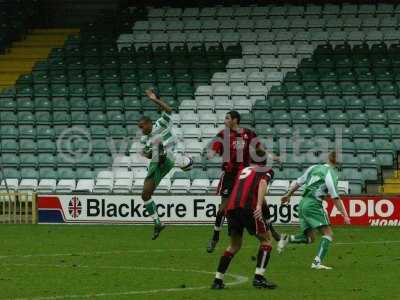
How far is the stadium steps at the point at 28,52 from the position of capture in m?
40.6

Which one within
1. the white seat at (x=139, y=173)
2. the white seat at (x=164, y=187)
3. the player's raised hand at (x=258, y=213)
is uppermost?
the white seat at (x=139, y=173)

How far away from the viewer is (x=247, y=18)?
1604 inches

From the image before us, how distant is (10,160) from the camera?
1401 inches

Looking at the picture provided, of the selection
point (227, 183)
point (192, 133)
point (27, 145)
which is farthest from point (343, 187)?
point (227, 183)

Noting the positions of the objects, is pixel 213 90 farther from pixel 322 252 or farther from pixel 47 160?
pixel 322 252

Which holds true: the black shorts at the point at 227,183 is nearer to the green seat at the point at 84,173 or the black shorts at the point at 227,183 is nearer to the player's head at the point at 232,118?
the player's head at the point at 232,118

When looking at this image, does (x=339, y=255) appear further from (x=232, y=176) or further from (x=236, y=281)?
(x=236, y=281)

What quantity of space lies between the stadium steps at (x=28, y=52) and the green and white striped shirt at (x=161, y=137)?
17.6 m

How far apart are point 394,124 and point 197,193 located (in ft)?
22.3

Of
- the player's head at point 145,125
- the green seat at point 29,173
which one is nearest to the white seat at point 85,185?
the green seat at point 29,173

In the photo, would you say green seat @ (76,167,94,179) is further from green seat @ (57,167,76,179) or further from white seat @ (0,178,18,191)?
white seat @ (0,178,18,191)

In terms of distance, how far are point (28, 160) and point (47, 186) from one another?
5.95 feet

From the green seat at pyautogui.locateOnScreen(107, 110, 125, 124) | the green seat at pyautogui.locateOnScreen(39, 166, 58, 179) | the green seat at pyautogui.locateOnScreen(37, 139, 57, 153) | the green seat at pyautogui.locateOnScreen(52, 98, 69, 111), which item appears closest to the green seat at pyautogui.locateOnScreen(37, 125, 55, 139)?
the green seat at pyautogui.locateOnScreen(37, 139, 57, 153)

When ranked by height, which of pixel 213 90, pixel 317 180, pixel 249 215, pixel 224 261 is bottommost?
pixel 224 261
